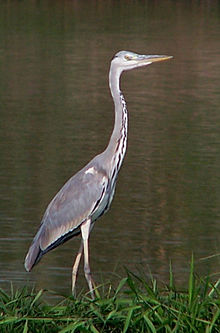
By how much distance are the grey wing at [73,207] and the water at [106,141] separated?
1.41 feet

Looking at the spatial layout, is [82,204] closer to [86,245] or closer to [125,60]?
[86,245]

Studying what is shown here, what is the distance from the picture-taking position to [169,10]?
35.3m

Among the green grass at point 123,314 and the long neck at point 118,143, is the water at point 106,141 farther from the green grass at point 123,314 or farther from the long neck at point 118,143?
the long neck at point 118,143

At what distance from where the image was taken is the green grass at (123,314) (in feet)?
15.3

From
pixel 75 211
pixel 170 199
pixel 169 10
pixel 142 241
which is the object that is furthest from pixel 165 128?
pixel 169 10

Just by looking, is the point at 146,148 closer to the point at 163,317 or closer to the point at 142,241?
the point at 142,241

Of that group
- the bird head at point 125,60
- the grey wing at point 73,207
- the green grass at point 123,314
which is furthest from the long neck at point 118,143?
the green grass at point 123,314

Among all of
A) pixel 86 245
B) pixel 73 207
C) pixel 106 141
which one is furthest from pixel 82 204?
pixel 106 141

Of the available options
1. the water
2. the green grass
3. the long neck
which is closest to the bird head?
the long neck

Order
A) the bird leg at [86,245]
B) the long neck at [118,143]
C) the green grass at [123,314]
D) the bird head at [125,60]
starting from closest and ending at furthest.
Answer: the green grass at [123,314] < the bird leg at [86,245] < the long neck at [118,143] < the bird head at [125,60]

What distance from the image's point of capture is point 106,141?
1277 cm

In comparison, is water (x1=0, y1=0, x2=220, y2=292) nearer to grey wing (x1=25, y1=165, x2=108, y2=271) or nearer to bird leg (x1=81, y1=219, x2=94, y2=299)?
bird leg (x1=81, y1=219, x2=94, y2=299)

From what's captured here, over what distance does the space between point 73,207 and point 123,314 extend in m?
2.02

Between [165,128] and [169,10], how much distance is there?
21.9 metres
